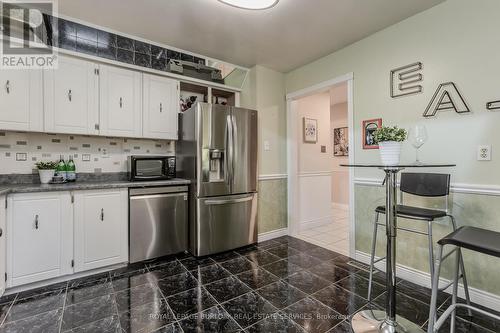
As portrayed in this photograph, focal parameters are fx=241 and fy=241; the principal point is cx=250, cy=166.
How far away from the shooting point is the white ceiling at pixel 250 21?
2.21 metres

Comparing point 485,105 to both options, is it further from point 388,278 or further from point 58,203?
point 58,203

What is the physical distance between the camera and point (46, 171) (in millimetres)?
2396

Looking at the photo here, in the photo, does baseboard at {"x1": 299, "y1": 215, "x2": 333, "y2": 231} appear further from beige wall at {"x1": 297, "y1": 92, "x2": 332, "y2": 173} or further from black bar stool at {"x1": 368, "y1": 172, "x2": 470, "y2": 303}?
black bar stool at {"x1": 368, "y1": 172, "x2": 470, "y2": 303}

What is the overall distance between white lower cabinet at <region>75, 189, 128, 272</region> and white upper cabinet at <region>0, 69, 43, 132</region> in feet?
2.61

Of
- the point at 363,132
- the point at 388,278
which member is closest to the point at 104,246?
the point at 388,278

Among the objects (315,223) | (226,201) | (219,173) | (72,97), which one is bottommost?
(315,223)

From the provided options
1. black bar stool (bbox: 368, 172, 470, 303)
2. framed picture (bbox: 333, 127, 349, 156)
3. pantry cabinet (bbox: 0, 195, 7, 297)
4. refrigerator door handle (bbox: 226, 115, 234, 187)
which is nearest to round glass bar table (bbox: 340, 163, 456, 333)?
black bar stool (bbox: 368, 172, 470, 303)

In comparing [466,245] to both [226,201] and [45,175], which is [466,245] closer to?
[226,201]

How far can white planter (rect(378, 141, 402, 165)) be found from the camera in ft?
5.30

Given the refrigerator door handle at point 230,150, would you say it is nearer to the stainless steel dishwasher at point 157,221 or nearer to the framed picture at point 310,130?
the stainless steel dishwasher at point 157,221

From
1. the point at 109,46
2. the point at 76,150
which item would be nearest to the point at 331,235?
the point at 76,150

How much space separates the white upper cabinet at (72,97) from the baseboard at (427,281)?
3.31 meters

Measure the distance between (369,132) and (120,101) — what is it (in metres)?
2.80

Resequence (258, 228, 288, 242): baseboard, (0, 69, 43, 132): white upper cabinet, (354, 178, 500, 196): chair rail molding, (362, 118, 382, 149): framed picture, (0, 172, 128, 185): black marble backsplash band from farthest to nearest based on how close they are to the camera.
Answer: (258, 228, 288, 242): baseboard, (362, 118, 382, 149): framed picture, (0, 172, 128, 185): black marble backsplash band, (0, 69, 43, 132): white upper cabinet, (354, 178, 500, 196): chair rail molding
